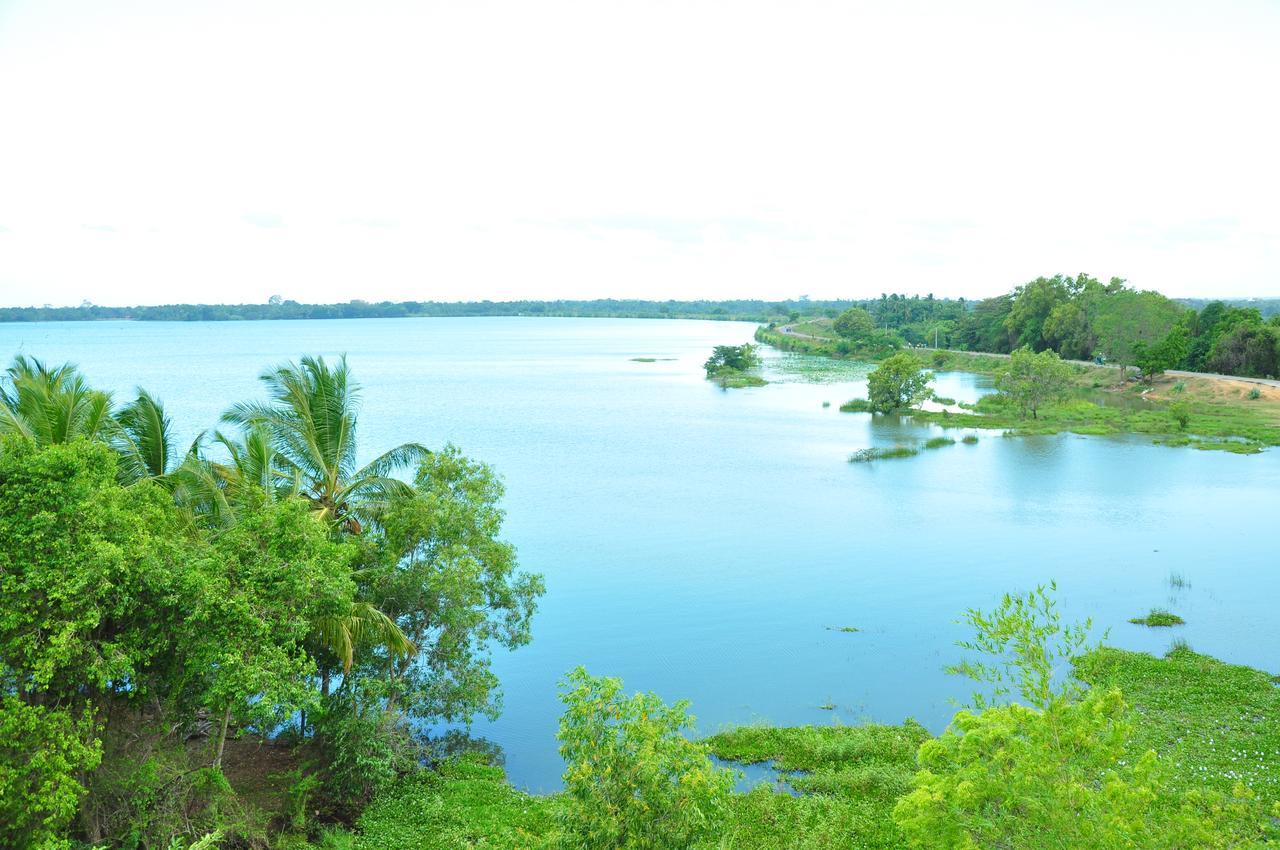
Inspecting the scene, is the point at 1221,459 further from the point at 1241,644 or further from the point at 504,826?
the point at 504,826

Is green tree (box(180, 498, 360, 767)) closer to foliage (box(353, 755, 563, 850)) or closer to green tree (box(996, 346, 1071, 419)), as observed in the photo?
foliage (box(353, 755, 563, 850))

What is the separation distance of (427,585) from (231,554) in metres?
4.05

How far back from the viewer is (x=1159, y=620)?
73.6 ft

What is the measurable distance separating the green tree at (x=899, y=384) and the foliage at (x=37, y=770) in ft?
177

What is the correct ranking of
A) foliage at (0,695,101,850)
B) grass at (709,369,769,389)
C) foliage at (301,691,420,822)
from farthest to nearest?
grass at (709,369,769,389), foliage at (301,691,420,822), foliage at (0,695,101,850)

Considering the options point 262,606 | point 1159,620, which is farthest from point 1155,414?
point 262,606

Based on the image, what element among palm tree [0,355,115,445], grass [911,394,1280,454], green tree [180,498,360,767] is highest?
palm tree [0,355,115,445]

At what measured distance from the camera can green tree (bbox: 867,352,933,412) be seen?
2292 inches

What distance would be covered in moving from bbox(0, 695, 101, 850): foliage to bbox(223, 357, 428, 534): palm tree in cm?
747

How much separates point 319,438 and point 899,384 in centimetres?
4709

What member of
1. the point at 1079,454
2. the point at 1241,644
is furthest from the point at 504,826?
the point at 1079,454

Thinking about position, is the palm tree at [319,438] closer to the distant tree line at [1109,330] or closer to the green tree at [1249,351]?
the distant tree line at [1109,330]

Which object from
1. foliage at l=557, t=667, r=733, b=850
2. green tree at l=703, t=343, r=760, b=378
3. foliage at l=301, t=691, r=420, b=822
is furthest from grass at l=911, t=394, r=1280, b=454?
foliage at l=557, t=667, r=733, b=850

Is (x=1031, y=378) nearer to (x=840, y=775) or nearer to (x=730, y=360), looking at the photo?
(x=730, y=360)
